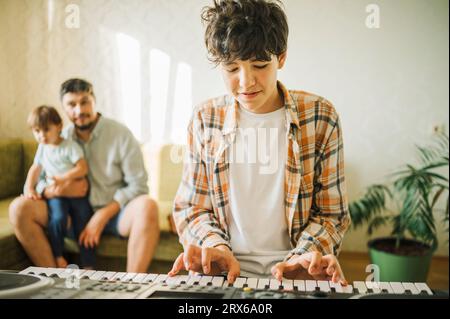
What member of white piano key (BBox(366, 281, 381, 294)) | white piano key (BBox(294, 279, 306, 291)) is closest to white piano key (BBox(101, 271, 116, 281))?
white piano key (BBox(294, 279, 306, 291))

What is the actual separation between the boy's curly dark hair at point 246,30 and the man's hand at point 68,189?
0.40 m

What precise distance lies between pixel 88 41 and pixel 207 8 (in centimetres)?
25

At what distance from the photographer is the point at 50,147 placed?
92 centimetres

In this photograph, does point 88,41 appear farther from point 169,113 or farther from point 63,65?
point 169,113

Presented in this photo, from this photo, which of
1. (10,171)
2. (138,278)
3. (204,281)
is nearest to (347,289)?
(204,281)

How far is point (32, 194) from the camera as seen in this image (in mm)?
927

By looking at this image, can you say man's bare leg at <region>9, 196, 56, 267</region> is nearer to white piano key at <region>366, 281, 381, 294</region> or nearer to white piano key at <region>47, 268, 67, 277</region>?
white piano key at <region>47, 268, 67, 277</region>

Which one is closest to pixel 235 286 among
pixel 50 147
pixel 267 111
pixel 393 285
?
pixel 393 285

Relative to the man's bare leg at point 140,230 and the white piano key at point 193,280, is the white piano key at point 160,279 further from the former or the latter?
the man's bare leg at point 140,230

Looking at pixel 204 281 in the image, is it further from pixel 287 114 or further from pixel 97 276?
pixel 287 114

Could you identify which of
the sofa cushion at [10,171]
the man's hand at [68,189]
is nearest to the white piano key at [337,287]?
the man's hand at [68,189]

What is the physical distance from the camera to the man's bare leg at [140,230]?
38.8 inches

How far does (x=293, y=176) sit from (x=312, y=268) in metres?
0.21

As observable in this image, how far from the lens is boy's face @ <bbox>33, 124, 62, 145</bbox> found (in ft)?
3.00
